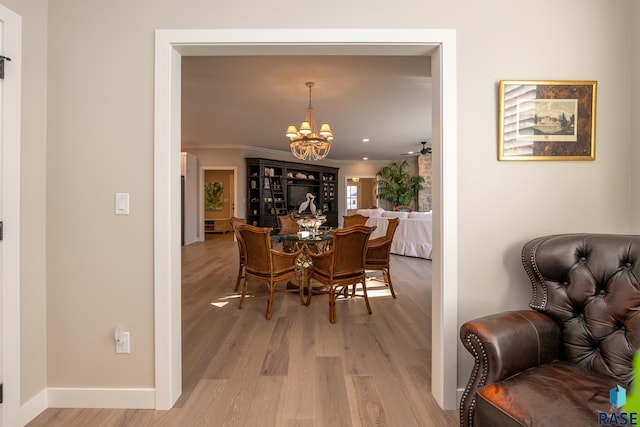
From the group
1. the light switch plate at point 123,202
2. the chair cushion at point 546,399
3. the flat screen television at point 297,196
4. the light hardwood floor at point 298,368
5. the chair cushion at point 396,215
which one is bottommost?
the light hardwood floor at point 298,368

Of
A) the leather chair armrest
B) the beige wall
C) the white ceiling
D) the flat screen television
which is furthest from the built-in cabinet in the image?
the leather chair armrest

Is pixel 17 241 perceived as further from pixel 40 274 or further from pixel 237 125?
pixel 237 125

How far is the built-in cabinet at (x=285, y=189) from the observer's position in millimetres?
8977

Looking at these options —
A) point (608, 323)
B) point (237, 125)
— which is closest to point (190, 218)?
point (237, 125)

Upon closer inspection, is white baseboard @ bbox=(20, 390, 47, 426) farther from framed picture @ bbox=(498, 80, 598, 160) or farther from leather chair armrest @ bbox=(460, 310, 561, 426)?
framed picture @ bbox=(498, 80, 598, 160)

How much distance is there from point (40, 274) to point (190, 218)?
6.75 meters

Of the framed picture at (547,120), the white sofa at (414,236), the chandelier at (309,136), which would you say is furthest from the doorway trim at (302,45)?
the white sofa at (414,236)

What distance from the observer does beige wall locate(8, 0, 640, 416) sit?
1.86m

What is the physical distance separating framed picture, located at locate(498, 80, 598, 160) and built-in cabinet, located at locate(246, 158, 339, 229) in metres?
7.56

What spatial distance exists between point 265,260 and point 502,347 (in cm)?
223

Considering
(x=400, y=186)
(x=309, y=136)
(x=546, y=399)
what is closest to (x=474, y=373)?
(x=546, y=399)

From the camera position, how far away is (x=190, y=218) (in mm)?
8367

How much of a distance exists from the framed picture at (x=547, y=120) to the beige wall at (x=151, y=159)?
61mm
